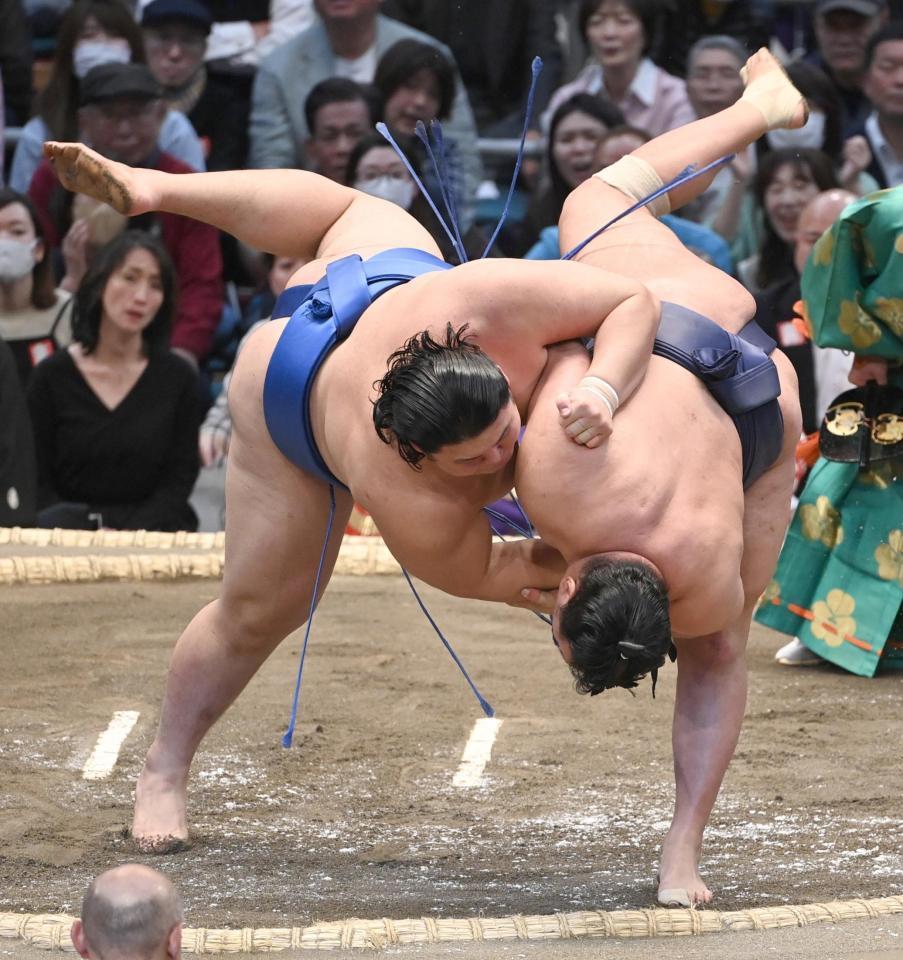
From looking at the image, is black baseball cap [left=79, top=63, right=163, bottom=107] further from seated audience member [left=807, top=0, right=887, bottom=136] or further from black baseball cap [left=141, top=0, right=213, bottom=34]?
seated audience member [left=807, top=0, right=887, bottom=136]

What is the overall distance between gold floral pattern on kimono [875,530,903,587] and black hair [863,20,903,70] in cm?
243

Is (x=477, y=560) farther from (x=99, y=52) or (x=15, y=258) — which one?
(x=99, y=52)

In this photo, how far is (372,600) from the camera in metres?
4.19

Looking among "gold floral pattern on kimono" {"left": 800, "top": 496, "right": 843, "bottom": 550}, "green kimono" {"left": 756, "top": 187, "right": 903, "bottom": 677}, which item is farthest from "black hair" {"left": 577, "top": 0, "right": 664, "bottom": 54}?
"gold floral pattern on kimono" {"left": 800, "top": 496, "right": 843, "bottom": 550}

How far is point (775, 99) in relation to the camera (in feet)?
9.23

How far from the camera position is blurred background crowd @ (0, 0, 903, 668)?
15.6ft

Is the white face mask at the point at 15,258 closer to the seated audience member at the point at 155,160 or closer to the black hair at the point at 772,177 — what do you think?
the seated audience member at the point at 155,160

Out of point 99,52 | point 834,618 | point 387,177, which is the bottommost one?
point 834,618

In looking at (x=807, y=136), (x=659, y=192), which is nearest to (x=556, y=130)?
(x=807, y=136)

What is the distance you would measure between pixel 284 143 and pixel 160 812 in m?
3.37

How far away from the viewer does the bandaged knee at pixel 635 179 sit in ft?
8.52

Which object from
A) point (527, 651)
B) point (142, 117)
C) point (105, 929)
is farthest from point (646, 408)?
point (142, 117)

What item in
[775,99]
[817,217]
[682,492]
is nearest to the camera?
[682,492]

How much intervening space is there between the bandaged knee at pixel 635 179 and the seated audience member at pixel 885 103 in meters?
3.15
